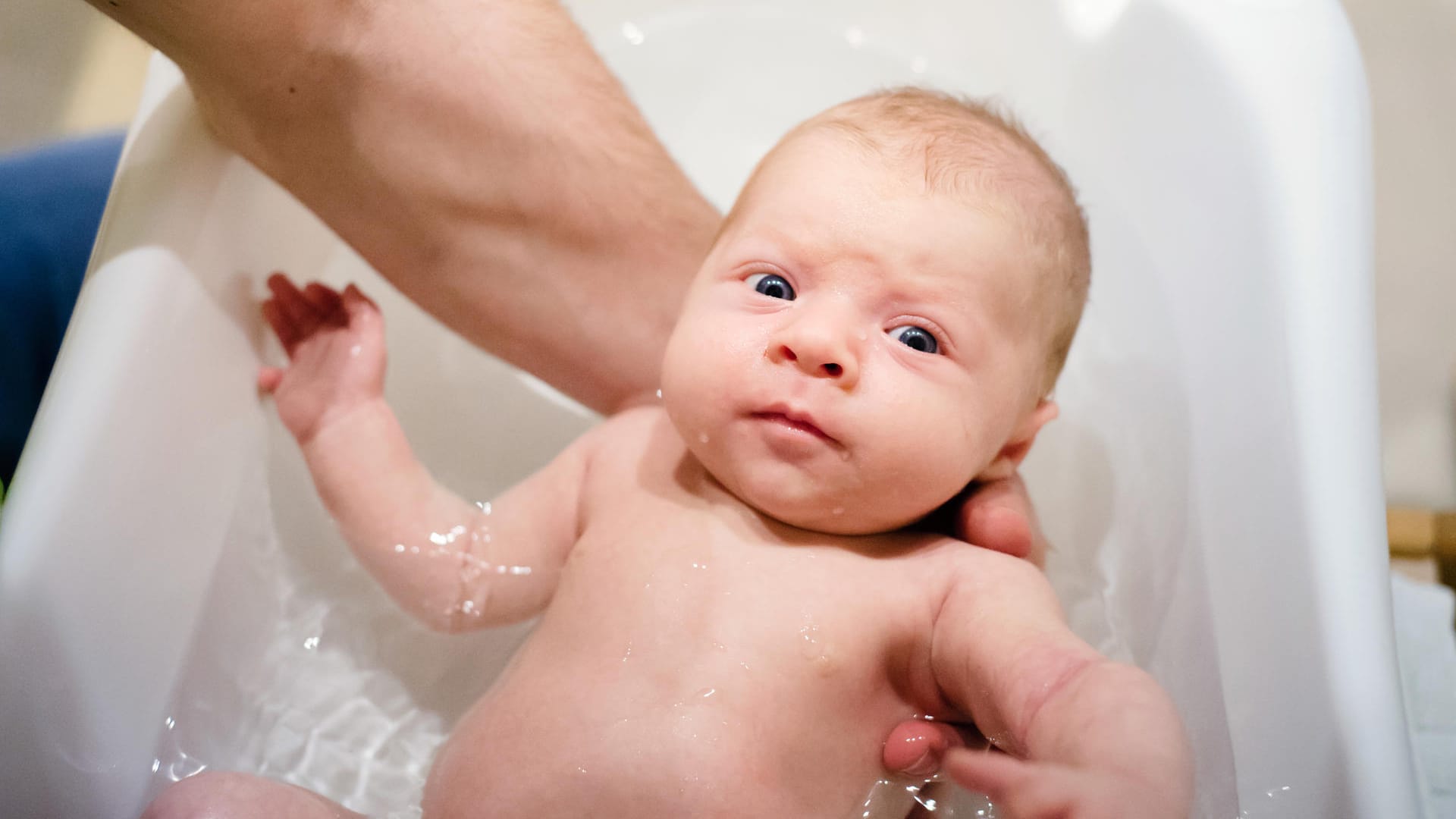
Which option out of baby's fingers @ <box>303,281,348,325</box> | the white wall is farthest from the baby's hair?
the white wall

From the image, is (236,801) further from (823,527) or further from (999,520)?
(999,520)

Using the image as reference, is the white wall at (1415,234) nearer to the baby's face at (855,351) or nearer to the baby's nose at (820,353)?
the baby's face at (855,351)

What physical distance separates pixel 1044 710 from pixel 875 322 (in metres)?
0.25

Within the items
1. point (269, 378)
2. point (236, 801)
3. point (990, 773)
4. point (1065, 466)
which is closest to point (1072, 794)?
point (990, 773)

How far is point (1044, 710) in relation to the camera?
627 millimetres

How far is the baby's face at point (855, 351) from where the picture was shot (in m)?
0.68

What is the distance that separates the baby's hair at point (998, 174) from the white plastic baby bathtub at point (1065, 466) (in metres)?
0.17

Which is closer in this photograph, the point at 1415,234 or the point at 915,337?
the point at 915,337

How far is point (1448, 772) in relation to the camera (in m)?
1.07

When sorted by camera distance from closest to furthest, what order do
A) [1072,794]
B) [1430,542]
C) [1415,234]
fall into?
[1072,794]
[1430,542]
[1415,234]

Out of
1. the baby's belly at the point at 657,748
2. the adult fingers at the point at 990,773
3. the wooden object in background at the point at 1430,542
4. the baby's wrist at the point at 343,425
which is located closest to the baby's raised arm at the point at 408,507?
the baby's wrist at the point at 343,425

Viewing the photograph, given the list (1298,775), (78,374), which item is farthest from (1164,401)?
(78,374)

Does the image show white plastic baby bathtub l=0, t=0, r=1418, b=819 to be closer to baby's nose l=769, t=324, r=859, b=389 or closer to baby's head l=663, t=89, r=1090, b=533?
baby's head l=663, t=89, r=1090, b=533

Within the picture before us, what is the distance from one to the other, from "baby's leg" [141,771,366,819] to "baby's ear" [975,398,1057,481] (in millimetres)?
500
